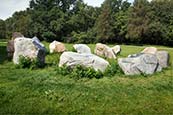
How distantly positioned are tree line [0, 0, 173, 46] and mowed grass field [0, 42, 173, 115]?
4234cm

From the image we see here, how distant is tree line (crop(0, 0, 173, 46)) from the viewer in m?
52.5

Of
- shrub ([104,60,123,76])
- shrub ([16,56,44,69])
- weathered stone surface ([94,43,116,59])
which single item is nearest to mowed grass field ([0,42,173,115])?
shrub ([104,60,123,76])

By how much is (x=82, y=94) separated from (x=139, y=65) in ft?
13.7

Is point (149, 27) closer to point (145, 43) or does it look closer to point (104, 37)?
point (145, 43)

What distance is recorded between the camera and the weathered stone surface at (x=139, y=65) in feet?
37.2

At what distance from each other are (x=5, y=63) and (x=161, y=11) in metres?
47.2

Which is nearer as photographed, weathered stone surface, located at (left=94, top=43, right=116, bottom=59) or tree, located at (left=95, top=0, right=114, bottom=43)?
weathered stone surface, located at (left=94, top=43, right=116, bottom=59)

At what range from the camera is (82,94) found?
8.09 m

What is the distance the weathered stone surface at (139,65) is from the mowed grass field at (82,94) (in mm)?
629

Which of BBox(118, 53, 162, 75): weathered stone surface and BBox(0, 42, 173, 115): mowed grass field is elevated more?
BBox(118, 53, 162, 75): weathered stone surface

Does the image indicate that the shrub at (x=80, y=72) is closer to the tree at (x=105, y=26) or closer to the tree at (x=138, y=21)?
the tree at (x=138, y=21)

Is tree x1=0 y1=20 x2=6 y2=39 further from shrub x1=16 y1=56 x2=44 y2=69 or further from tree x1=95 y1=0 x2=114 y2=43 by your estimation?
shrub x1=16 y1=56 x2=44 y2=69

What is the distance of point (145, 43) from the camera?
55.2 meters

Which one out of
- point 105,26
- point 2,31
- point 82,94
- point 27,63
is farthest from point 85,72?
point 2,31
